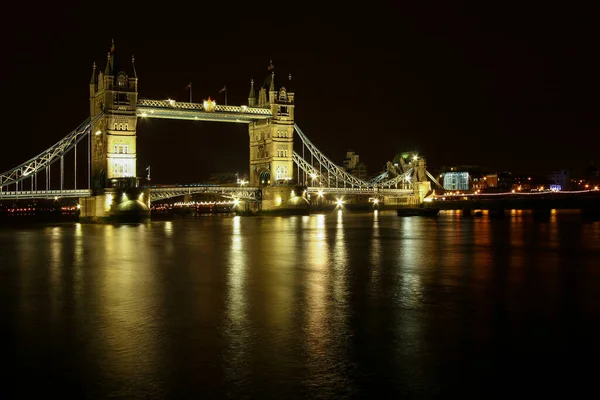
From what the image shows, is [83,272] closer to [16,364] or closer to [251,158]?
[16,364]

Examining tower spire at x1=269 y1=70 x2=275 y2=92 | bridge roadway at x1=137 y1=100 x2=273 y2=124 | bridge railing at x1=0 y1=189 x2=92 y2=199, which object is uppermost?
tower spire at x1=269 y1=70 x2=275 y2=92

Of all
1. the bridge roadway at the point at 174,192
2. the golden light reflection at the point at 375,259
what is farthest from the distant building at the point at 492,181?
the golden light reflection at the point at 375,259

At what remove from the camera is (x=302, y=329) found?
9.94m

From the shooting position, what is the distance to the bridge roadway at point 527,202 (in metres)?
67.5

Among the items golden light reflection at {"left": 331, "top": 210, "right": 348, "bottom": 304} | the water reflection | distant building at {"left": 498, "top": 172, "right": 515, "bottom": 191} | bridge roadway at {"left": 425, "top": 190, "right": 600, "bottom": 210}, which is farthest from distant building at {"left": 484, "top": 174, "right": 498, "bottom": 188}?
the water reflection

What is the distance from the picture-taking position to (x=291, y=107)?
222 ft

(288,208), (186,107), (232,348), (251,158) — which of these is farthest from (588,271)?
(251,158)

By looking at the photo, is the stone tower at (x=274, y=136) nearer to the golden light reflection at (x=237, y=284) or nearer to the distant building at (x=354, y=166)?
the golden light reflection at (x=237, y=284)

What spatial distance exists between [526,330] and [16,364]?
22.9 feet

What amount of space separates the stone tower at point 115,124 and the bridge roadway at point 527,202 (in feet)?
106

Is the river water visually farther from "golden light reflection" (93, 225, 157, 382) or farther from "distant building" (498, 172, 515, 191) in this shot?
"distant building" (498, 172, 515, 191)

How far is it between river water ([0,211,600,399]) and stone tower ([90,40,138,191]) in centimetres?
3460

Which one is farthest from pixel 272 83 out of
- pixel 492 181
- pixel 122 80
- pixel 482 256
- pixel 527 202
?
pixel 492 181

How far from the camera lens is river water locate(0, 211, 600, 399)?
739 centimetres
